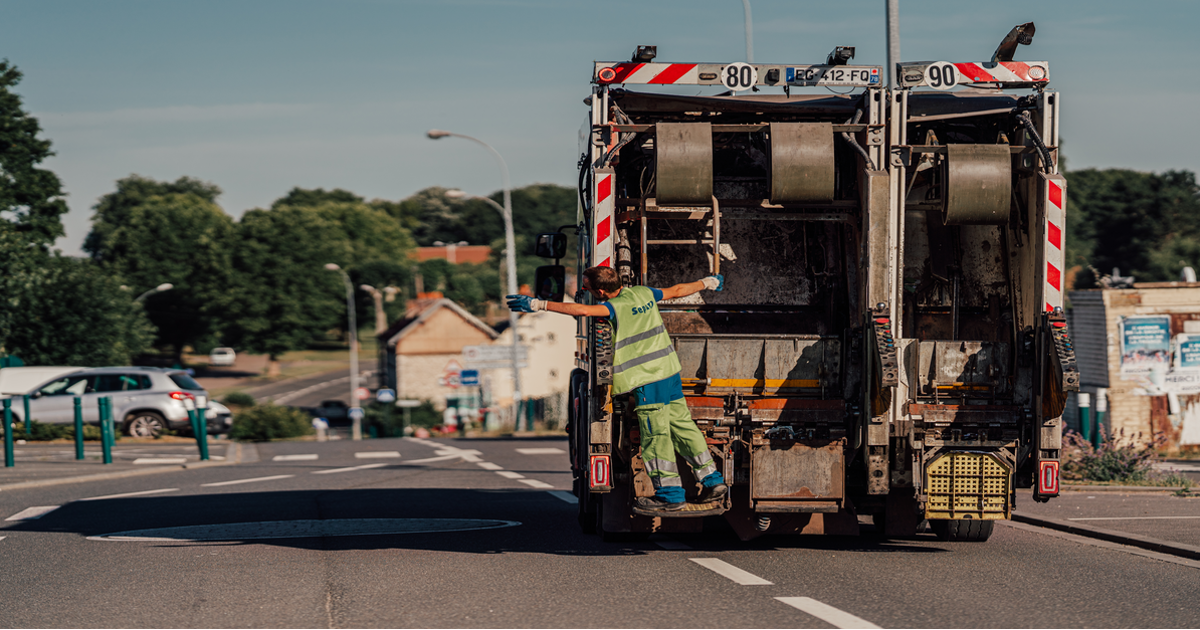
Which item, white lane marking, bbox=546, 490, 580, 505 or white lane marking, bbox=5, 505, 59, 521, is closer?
white lane marking, bbox=5, 505, 59, 521

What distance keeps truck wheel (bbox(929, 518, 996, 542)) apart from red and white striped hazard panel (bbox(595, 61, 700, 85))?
3617mm

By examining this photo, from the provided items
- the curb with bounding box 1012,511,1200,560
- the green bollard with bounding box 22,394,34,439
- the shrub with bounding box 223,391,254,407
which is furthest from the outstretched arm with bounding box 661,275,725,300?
the shrub with bounding box 223,391,254,407

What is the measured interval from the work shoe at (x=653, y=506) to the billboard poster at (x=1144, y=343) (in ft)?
44.3

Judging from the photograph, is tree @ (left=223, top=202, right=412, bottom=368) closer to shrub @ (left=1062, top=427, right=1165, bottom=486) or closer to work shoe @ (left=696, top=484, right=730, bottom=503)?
shrub @ (left=1062, top=427, right=1165, bottom=486)

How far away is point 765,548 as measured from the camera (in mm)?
8680

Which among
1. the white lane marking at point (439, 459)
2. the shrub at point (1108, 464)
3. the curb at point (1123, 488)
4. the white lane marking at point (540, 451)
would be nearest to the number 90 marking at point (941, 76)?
the curb at point (1123, 488)

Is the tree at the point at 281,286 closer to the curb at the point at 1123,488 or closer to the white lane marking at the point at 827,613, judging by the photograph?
the curb at the point at 1123,488

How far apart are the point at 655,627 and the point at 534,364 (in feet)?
180

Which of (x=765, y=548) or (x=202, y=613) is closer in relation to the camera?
(x=202, y=613)

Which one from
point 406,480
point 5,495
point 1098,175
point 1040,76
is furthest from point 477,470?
point 1098,175

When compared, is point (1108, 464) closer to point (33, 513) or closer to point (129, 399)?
point (33, 513)

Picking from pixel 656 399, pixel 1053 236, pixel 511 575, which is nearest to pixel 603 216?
pixel 656 399

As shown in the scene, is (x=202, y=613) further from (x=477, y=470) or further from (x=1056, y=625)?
(x=477, y=470)

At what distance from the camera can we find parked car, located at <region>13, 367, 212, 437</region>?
2475 cm
